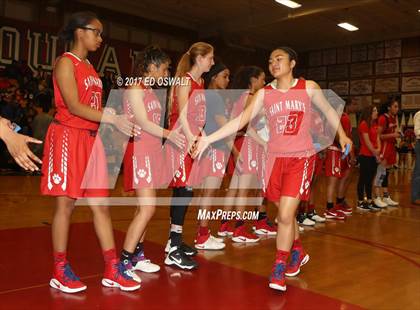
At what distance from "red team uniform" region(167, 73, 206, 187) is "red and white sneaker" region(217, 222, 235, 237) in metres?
1.21

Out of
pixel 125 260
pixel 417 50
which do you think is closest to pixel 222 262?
pixel 125 260

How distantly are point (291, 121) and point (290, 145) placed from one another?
17 cm

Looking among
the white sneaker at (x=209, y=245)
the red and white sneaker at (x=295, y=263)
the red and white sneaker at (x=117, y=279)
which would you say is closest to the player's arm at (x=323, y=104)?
the red and white sneaker at (x=295, y=263)

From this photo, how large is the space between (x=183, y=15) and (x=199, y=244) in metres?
12.2

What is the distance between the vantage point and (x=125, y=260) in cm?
283

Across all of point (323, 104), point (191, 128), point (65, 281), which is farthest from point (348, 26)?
point (65, 281)

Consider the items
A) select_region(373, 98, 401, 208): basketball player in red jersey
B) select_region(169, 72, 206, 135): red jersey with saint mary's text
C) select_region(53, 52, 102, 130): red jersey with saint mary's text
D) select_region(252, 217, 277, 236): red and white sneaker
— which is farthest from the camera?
select_region(373, 98, 401, 208): basketball player in red jersey

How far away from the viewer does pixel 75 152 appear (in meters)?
2.57

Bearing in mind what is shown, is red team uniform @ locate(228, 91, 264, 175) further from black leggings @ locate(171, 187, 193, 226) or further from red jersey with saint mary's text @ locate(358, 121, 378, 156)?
red jersey with saint mary's text @ locate(358, 121, 378, 156)

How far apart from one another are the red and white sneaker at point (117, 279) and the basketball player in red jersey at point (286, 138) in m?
0.88

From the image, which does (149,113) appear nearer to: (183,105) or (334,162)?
(183,105)

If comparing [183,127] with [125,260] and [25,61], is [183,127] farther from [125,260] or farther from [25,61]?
[25,61]

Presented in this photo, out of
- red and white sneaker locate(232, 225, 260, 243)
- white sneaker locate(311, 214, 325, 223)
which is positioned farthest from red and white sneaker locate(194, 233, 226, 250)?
white sneaker locate(311, 214, 325, 223)

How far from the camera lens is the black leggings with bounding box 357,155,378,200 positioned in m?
6.43
